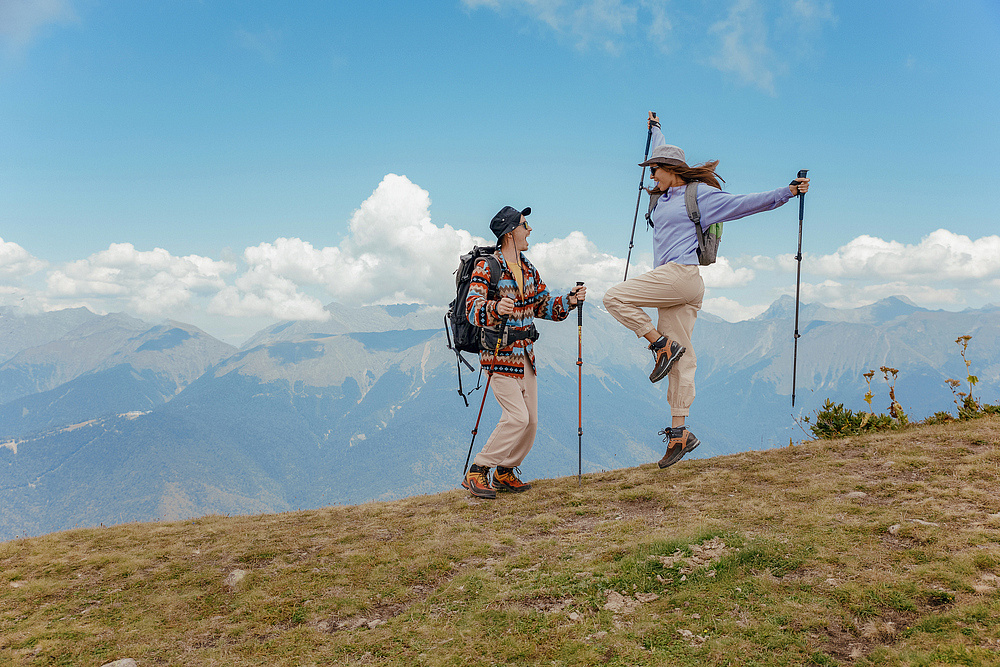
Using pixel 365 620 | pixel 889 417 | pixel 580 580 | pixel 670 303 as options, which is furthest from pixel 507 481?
pixel 889 417

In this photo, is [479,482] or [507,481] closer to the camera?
[479,482]

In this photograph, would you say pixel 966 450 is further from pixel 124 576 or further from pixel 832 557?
pixel 124 576

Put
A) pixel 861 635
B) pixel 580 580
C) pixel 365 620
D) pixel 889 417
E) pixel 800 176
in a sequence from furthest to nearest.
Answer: pixel 889 417, pixel 800 176, pixel 580 580, pixel 365 620, pixel 861 635

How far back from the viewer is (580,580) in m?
4.54

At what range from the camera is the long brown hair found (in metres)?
7.87

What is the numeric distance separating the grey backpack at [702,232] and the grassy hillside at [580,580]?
303cm

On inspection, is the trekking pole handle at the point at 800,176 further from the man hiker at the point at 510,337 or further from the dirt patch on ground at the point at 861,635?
the dirt patch on ground at the point at 861,635

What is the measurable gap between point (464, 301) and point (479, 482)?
103 inches

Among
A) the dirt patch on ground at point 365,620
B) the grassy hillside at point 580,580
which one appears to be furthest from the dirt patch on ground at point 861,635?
the dirt patch on ground at point 365,620

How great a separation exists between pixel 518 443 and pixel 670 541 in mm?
3402

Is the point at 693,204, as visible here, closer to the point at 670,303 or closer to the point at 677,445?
the point at 670,303

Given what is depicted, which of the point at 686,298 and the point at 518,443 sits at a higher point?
the point at 686,298

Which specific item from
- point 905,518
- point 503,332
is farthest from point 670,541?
point 503,332

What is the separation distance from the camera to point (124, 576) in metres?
5.78
